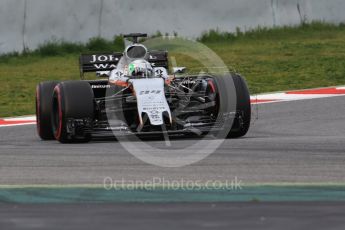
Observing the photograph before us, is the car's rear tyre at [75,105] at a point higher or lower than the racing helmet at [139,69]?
lower

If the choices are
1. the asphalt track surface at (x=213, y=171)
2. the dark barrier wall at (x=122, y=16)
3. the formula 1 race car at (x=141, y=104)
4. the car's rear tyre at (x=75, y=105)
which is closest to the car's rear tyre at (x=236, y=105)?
the formula 1 race car at (x=141, y=104)

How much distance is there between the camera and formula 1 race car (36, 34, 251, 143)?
10.7m

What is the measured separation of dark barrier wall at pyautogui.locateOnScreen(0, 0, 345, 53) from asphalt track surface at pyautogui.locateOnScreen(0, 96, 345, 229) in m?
4.92

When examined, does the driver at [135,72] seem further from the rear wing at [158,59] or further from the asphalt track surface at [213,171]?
the asphalt track surface at [213,171]

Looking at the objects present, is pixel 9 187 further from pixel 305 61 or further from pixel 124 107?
pixel 305 61

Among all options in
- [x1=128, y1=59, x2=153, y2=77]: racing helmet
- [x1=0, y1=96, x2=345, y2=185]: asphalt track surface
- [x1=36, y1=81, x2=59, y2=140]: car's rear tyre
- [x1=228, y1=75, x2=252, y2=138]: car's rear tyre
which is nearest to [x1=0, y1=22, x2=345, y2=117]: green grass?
[x1=36, y1=81, x2=59, y2=140]: car's rear tyre

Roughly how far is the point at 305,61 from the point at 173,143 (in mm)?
8182

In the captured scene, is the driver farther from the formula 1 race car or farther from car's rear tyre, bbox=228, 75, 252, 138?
car's rear tyre, bbox=228, 75, 252, 138

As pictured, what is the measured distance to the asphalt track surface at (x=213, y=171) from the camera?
17.7ft

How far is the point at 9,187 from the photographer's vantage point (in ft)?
22.2

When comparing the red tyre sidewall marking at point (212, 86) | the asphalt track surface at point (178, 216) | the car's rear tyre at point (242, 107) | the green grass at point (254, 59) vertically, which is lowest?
the green grass at point (254, 59)

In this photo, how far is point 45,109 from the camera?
458 inches

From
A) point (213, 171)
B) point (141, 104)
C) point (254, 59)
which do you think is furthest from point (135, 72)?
point (254, 59)

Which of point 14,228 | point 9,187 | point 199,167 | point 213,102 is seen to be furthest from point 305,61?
point 14,228
